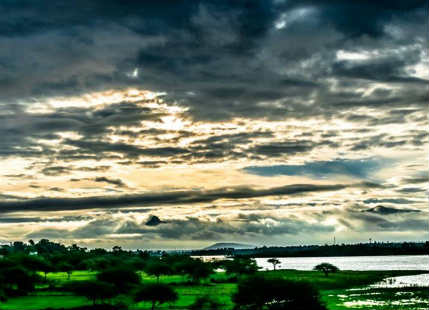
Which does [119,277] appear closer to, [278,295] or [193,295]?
[193,295]

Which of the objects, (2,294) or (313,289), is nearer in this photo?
(313,289)

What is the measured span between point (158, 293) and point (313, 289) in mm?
35901

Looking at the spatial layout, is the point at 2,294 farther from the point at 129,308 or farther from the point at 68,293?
the point at 129,308

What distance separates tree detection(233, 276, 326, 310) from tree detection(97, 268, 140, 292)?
182ft

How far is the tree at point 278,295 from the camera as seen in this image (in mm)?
75625

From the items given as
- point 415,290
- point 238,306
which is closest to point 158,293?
point 238,306

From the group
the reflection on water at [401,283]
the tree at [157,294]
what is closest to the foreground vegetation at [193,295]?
the tree at [157,294]

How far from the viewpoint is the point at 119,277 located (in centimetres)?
13212

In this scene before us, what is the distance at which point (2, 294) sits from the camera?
116 m

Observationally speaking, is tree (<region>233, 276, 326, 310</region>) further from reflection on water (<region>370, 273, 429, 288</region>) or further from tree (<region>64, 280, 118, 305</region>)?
reflection on water (<region>370, 273, 429, 288</region>)

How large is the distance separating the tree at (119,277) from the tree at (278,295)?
5547cm

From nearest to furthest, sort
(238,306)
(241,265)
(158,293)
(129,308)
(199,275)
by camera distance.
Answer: (238,306)
(158,293)
(129,308)
(199,275)
(241,265)

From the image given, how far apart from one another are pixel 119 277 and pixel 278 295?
212 ft

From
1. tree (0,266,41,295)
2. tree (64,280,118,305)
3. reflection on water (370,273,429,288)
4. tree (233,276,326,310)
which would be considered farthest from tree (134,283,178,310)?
reflection on water (370,273,429,288)
